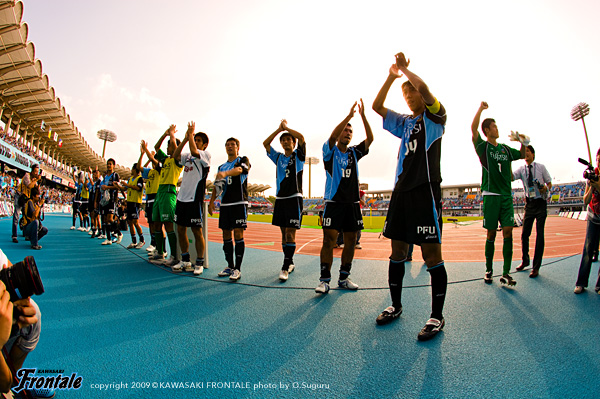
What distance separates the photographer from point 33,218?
5.99 m

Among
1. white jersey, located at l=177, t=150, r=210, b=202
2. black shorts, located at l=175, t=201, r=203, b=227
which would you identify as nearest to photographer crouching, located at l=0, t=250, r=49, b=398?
black shorts, located at l=175, t=201, r=203, b=227

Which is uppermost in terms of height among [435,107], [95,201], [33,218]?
[435,107]

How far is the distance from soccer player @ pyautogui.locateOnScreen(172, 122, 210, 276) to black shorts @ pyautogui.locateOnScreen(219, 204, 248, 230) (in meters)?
0.36

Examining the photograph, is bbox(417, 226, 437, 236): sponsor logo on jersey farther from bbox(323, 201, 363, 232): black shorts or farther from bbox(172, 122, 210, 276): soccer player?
bbox(172, 122, 210, 276): soccer player

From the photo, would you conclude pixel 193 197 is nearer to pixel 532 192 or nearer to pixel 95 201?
pixel 532 192

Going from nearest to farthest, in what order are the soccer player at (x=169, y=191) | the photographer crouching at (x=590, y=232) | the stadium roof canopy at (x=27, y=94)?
the photographer crouching at (x=590, y=232), the soccer player at (x=169, y=191), the stadium roof canopy at (x=27, y=94)

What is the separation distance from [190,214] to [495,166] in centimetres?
450

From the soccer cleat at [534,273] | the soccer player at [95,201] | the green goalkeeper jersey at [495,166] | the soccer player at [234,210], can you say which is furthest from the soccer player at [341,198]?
the soccer player at [95,201]

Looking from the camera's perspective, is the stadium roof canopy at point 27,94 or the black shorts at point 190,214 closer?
the black shorts at point 190,214

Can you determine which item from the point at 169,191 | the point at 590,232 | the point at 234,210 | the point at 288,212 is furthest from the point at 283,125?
the point at 590,232

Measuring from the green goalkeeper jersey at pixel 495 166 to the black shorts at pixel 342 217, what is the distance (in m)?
2.03

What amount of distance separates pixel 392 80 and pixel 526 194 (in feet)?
11.7

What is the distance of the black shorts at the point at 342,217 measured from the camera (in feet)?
10.7

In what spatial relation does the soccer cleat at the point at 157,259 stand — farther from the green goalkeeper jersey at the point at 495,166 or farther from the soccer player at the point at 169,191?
the green goalkeeper jersey at the point at 495,166
